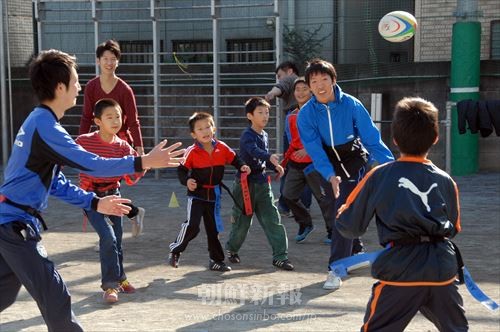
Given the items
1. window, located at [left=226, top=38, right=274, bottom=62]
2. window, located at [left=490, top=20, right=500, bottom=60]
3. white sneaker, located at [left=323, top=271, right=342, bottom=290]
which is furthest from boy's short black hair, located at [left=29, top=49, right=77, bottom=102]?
window, located at [left=226, top=38, right=274, bottom=62]

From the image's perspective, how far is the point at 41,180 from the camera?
4367 mm

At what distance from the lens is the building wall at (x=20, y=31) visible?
54.2ft

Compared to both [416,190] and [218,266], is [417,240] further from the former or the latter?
[218,266]

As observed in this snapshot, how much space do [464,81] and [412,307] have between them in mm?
10295

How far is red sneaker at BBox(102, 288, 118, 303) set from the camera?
20.3ft

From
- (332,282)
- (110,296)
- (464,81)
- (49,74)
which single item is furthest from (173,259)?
(464,81)

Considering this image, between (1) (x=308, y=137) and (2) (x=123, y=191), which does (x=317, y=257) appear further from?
(2) (x=123, y=191)

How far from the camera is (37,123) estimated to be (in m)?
4.34

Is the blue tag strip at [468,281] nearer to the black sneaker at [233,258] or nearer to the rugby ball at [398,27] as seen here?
the black sneaker at [233,258]

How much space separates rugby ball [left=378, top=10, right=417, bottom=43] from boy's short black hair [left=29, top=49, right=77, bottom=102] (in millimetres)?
7747

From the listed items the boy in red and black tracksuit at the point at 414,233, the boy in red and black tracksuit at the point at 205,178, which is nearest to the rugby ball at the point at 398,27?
the boy in red and black tracksuit at the point at 205,178

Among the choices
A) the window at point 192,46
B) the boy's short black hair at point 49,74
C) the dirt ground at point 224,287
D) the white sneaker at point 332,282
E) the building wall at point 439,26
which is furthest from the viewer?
the window at point 192,46

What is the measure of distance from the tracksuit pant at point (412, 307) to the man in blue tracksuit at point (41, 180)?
1.40 m

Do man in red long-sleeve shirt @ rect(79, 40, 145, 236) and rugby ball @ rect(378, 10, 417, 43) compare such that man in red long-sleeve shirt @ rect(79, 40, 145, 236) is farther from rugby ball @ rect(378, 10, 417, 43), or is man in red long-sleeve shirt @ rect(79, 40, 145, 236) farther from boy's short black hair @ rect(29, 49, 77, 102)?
rugby ball @ rect(378, 10, 417, 43)
